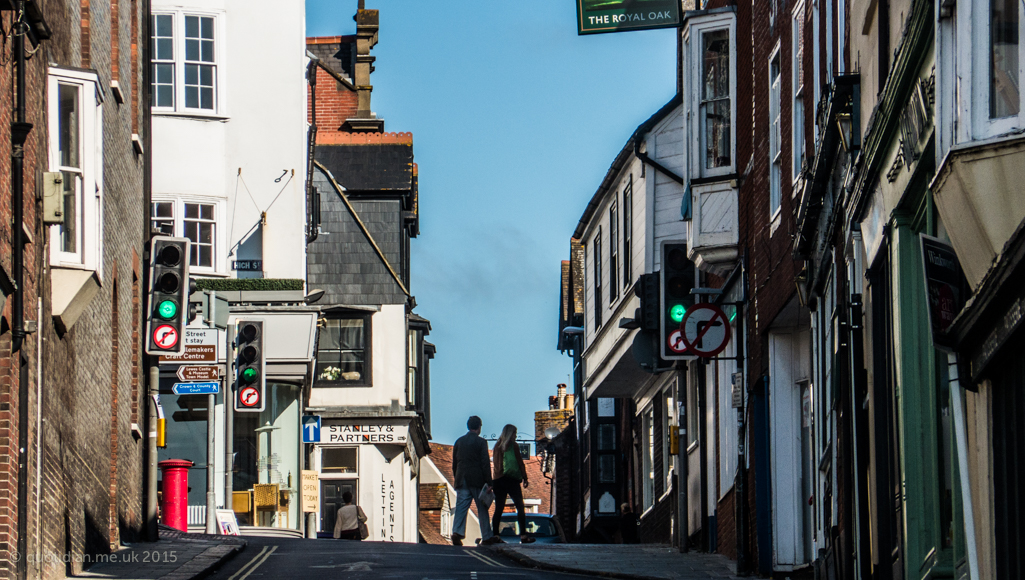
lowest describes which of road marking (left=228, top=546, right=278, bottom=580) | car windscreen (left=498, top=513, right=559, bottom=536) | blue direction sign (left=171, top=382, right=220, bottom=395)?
car windscreen (left=498, top=513, right=559, bottom=536)

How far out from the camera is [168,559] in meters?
16.7

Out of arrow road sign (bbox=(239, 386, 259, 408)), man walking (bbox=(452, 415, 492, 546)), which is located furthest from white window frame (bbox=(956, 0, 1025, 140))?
arrow road sign (bbox=(239, 386, 259, 408))

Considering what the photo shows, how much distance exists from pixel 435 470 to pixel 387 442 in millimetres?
15822

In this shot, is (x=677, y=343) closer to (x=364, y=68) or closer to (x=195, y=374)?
(x=195, y=374)

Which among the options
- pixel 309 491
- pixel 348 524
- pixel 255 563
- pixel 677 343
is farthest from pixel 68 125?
pixel 309 491

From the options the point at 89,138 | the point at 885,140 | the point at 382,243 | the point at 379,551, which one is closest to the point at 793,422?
the point at 379,551

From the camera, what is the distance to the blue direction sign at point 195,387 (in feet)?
73.7

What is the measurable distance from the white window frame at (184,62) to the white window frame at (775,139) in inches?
610

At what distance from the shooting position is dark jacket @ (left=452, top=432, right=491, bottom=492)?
22297 mm

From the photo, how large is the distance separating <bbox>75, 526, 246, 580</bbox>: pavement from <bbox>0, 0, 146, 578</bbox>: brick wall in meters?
0.26

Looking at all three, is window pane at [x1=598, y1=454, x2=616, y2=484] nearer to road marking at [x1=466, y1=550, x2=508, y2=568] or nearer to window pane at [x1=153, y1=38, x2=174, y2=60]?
window pane at [x1=153, y1=38, x2=174, y2=60]

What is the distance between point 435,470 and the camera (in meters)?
56.4

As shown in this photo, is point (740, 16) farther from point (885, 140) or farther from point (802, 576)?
point (885, 140)

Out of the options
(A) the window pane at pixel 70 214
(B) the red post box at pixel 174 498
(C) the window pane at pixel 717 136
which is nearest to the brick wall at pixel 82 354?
(A) the window pane at pixel 70 214
